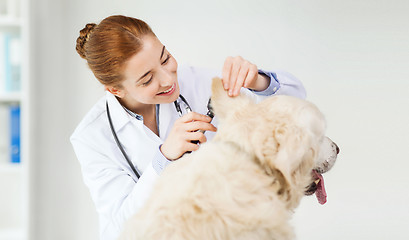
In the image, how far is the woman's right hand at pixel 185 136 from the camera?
1219 millimetres

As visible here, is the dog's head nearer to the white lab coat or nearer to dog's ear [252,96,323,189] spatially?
dog's ear [252,96,323,189]

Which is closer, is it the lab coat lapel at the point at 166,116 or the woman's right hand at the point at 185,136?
the woman's right hand at the point at 185,136

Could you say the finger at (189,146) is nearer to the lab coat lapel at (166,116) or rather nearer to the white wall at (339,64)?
the lab coat lapel at (166,116)

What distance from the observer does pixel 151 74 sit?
1.37 metres

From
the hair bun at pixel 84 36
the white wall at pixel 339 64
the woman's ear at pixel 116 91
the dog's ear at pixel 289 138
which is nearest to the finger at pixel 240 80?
the dog's ear at pixel 289 138

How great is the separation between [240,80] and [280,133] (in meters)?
0.25

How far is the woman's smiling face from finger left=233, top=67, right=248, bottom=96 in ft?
0.83

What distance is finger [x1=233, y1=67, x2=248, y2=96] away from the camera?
1208 millimetres

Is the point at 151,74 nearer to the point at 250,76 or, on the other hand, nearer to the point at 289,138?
the point at 250,76

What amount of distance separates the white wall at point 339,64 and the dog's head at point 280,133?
136cm

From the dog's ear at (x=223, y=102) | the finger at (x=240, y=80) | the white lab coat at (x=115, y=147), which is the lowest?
the white lab coat at (x=115, y=147)

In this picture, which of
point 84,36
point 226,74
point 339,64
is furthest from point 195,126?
point 339,64

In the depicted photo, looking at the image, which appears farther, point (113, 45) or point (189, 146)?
point (113, 45)

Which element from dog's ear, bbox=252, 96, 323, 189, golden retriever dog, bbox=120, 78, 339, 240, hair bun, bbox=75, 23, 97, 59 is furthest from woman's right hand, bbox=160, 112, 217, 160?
hair bun, bbox=75, 23, 97, 59
